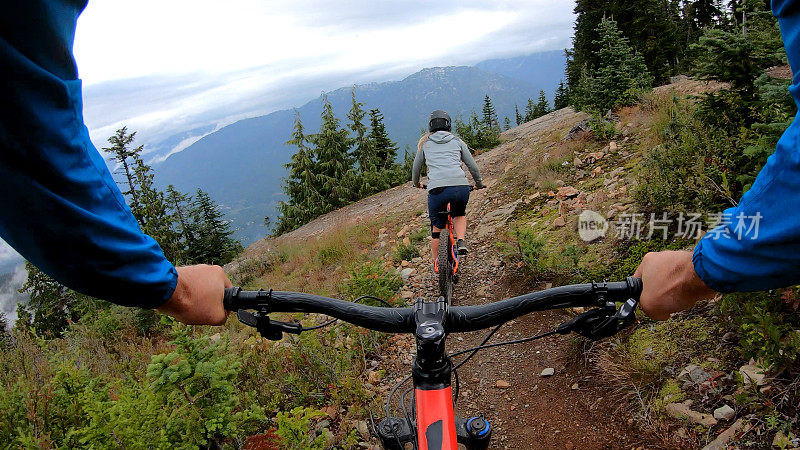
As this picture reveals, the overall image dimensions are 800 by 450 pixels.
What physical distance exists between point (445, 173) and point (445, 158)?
0.27 meters

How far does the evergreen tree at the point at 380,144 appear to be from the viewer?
35.7 meters

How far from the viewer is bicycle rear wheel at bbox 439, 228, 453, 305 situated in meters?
6.40

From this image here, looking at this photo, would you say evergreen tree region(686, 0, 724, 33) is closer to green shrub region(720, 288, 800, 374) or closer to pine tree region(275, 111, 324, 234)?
pine tree region(275, 111, 324, 234)

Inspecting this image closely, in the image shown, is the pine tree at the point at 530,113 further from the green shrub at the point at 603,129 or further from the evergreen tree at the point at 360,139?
the green shrub at the point at 603,129

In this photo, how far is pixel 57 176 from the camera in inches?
36.4

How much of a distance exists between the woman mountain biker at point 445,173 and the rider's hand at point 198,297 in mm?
5178

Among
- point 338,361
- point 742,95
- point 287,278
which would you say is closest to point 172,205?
point 287,278

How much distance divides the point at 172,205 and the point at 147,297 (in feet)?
118

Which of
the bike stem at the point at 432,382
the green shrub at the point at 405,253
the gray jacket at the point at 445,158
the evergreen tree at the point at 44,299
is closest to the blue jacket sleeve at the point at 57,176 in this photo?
the bike stem at the point at 432,382

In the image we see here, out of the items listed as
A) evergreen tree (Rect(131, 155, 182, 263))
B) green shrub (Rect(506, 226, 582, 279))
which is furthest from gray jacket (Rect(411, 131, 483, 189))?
evergreen tree (Rect(131, 155, 182, 263))

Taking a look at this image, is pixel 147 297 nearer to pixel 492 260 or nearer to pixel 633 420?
pixel 633 420

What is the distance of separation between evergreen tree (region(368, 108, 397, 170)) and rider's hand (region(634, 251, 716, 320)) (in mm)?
33976

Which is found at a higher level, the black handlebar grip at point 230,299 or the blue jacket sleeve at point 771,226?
the blue jacket sleeve at point 771,226

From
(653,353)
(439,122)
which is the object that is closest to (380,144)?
(439,122)
